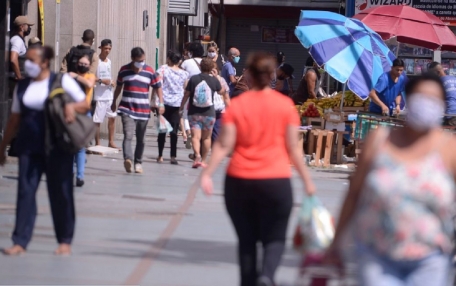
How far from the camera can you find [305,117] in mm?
17672

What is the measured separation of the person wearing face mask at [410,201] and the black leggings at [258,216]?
1768 millimetres

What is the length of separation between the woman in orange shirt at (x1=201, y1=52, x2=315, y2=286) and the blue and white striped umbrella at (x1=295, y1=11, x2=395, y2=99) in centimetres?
960

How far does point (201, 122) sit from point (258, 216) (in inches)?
343

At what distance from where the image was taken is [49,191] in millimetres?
8258

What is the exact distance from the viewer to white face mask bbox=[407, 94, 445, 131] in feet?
14.9

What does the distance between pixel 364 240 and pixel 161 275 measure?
348 cm

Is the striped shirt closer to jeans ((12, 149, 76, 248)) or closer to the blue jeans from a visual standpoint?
jeans ((12, 149, 76, 248))

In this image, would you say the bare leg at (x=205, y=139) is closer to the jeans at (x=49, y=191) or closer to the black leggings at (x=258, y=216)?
the jeans at (x=49, y=191)

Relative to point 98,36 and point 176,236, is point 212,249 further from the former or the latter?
point 98,36

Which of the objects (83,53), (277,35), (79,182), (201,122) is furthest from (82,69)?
(277,35)

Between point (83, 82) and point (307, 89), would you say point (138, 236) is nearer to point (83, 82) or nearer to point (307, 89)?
point (83, 82)

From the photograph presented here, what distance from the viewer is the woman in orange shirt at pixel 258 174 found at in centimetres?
639

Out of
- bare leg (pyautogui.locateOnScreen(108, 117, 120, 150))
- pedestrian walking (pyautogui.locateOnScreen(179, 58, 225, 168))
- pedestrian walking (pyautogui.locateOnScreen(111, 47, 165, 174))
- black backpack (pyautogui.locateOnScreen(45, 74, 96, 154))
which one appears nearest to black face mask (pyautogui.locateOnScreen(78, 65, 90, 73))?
pedestrian walking (pyautogui.locateOnScreen(111, 47, 165, 174))

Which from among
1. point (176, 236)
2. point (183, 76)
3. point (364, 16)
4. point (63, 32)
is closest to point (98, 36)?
point (63, 32)
